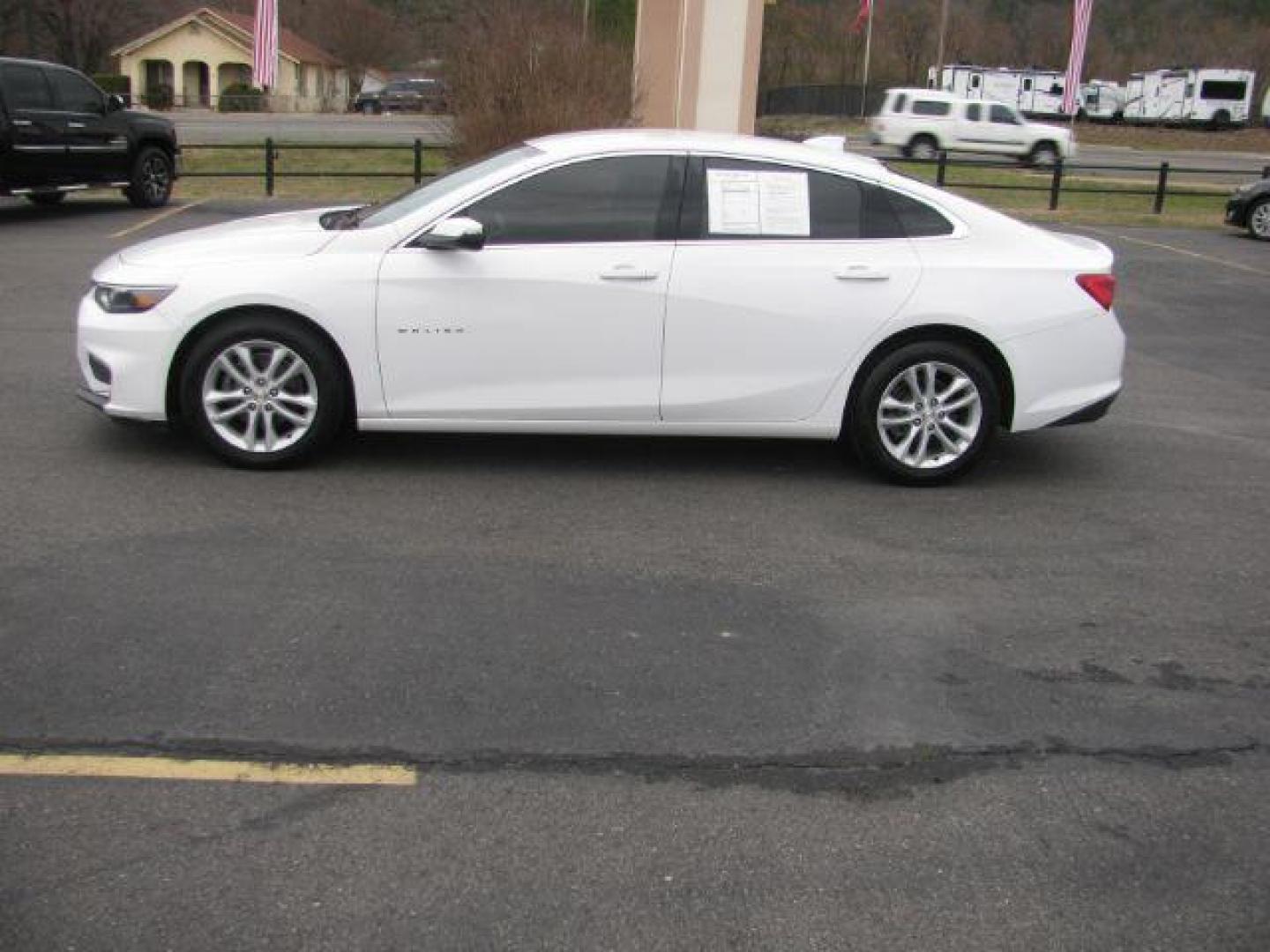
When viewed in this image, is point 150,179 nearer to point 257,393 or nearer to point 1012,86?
point 257,393

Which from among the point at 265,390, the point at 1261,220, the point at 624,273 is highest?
the point at 624,273

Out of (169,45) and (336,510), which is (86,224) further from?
(169,45)

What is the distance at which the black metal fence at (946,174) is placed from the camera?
20.8m

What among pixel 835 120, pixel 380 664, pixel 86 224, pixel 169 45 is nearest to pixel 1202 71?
pixel 835 120

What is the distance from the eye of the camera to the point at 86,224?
16.4 meters

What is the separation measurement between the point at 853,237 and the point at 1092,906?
406cm

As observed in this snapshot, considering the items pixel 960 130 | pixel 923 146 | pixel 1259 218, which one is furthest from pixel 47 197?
pixel 960 130

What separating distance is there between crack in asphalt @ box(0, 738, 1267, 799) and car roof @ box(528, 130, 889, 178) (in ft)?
11.8

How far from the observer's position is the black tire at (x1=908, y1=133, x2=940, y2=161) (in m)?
36.3

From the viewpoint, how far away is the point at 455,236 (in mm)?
6367

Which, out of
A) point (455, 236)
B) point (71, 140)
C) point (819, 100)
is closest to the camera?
point (455, 236)

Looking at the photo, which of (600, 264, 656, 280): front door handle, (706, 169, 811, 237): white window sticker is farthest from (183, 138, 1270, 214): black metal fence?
(600, 264, 656, 280): front door handle

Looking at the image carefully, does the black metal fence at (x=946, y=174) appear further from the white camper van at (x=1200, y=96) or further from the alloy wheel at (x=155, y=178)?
the white camper van at (x=1200, y=96)

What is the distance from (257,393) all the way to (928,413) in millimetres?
3215
